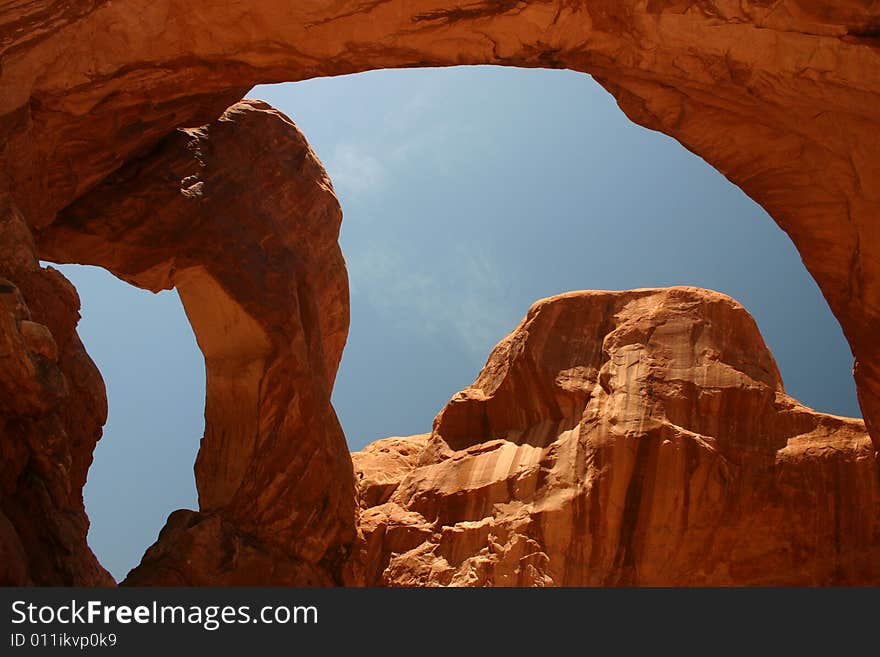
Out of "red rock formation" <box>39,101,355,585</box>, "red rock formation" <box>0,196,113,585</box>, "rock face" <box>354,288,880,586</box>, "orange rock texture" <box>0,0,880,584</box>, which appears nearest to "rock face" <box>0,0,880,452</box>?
"orange rock texture" <box>0,0,880,584</box>

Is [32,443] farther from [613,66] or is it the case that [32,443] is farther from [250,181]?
[613,66]

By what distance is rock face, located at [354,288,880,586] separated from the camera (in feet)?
49.5

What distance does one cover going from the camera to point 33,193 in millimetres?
9531

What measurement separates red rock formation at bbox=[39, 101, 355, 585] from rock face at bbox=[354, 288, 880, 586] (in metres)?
3.86

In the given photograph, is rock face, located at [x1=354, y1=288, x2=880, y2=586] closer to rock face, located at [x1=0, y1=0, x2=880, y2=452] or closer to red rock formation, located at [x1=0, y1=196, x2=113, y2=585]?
rock face, located at [x1=0, y1=0, x2=880, y2=452]

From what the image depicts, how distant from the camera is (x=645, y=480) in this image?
15.3 metres

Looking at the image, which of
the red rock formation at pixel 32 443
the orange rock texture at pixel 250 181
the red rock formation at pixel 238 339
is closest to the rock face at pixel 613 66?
the orange rock texture at pixel 250 181

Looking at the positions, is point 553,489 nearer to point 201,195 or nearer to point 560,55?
point 201,195

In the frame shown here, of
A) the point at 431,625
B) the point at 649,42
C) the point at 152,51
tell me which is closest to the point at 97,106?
the point at 152,51

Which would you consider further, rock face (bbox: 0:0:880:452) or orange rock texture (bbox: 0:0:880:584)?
rock face (bbox: 0:0:880:452)

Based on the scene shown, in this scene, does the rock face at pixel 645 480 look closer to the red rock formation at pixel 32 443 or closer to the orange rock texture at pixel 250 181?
the orange rock texture at pixel 250 181

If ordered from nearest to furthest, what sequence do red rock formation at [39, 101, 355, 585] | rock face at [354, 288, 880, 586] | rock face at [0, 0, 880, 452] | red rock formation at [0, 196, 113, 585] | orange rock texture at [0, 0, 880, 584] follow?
red rock formation at [0, 196, 113, 585] < orange rock texture at [0, 0, 880, 584] < rock face at [0, 0, 880, 452] < red rock formation at [39, 101, 355, 585] < rock face at [354, 288, 880, 586]

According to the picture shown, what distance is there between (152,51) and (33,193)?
1807 millimetres

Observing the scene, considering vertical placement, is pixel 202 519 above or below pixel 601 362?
below
